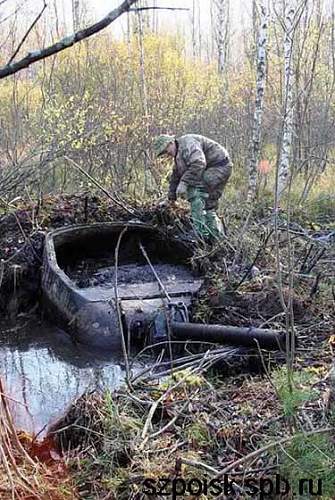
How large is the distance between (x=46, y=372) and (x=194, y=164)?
12.2 feet

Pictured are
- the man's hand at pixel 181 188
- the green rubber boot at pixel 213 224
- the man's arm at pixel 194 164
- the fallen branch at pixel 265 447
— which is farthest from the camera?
the man's hand at pixel 181 188

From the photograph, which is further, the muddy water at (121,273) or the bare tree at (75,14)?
the bare tree at (75,14)

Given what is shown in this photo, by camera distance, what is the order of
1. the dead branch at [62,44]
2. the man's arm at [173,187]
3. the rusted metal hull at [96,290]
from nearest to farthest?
the dead branch at [62,44] → the rusted metal hull at [96,290] → the man's arm at [173,187]

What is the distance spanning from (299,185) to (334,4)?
4.23 metres

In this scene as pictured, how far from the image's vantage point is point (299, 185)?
1420 cm

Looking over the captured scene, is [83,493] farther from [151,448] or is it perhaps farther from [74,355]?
[74,355]

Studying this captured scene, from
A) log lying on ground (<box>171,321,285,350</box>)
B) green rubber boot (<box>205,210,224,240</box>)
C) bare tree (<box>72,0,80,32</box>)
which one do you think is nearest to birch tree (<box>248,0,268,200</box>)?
green rubber boot (<box>205,210,224,240</box>)

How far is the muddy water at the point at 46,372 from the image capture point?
581 centimetres

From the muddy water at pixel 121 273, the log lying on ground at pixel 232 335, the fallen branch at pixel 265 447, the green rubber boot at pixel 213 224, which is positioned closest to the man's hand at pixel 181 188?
the green rubber boot at pixel 213 224

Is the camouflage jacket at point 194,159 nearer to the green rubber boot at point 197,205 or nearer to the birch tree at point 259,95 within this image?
the green rubber boot at point 197,205

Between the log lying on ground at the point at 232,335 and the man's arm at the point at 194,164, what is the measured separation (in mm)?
3096

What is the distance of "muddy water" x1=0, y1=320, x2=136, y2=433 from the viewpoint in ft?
19.1

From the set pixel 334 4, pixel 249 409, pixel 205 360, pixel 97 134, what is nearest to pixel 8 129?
pixel 97 134

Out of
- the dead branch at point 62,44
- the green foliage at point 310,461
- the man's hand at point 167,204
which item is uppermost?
the dead branch at point 62,44
